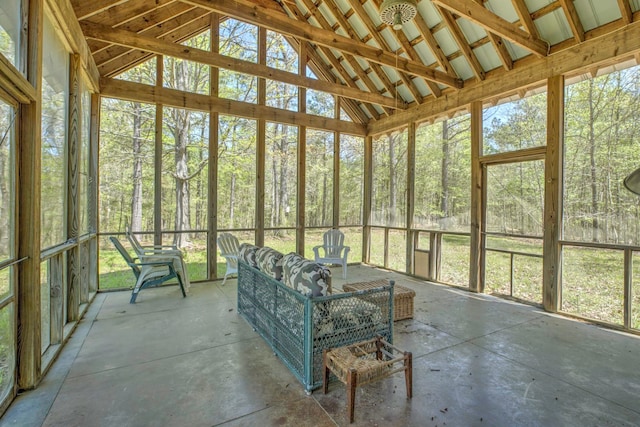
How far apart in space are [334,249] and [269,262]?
3754 millimetres

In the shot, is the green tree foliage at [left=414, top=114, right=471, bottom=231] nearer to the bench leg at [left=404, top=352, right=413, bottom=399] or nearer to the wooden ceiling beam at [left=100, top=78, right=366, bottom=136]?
the wooden ceiling beam at [left=100, top=78, right=366, bottom=136]

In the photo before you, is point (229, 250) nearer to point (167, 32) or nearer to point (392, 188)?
point (392, 188)

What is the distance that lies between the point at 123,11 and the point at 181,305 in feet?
14.1

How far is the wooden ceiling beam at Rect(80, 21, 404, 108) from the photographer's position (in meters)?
4.12

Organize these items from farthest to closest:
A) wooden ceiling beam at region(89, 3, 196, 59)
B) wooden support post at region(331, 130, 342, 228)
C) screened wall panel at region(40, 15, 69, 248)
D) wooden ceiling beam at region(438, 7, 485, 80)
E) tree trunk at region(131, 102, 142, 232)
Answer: wooden support post at region(331, 130, 342, 228), tree trunk at region(131, 102, 142, 232), wooden ceiling beam at region(89, 3, 196, 59), wooden ceiling beam at region(438, 7, 485, 80), screened wall panel at region(40, 15, 69, 248)

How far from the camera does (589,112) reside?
4000 millimetres

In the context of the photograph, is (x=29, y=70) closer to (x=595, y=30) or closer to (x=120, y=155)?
(x=120, y=155)

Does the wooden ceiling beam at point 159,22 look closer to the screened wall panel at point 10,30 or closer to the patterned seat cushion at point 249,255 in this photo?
the screened wall panel at point 10,30

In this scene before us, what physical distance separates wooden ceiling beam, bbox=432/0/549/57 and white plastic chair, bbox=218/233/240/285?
15.5ft

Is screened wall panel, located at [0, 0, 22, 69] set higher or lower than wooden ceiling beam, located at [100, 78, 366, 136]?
lower

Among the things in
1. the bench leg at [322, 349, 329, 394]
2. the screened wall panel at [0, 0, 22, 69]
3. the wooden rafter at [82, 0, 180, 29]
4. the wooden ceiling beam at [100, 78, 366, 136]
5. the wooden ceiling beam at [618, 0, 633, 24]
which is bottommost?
the bench leg at [322, 349, 329, 394]

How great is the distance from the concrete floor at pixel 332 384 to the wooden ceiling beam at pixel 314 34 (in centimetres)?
399

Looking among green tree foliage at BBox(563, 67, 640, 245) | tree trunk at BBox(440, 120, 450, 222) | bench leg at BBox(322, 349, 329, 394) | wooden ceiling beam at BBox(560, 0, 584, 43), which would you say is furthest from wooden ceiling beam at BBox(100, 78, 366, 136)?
bench leg at BBox(322, 349, 329, 394)

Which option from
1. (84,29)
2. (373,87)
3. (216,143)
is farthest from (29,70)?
(373,87)
